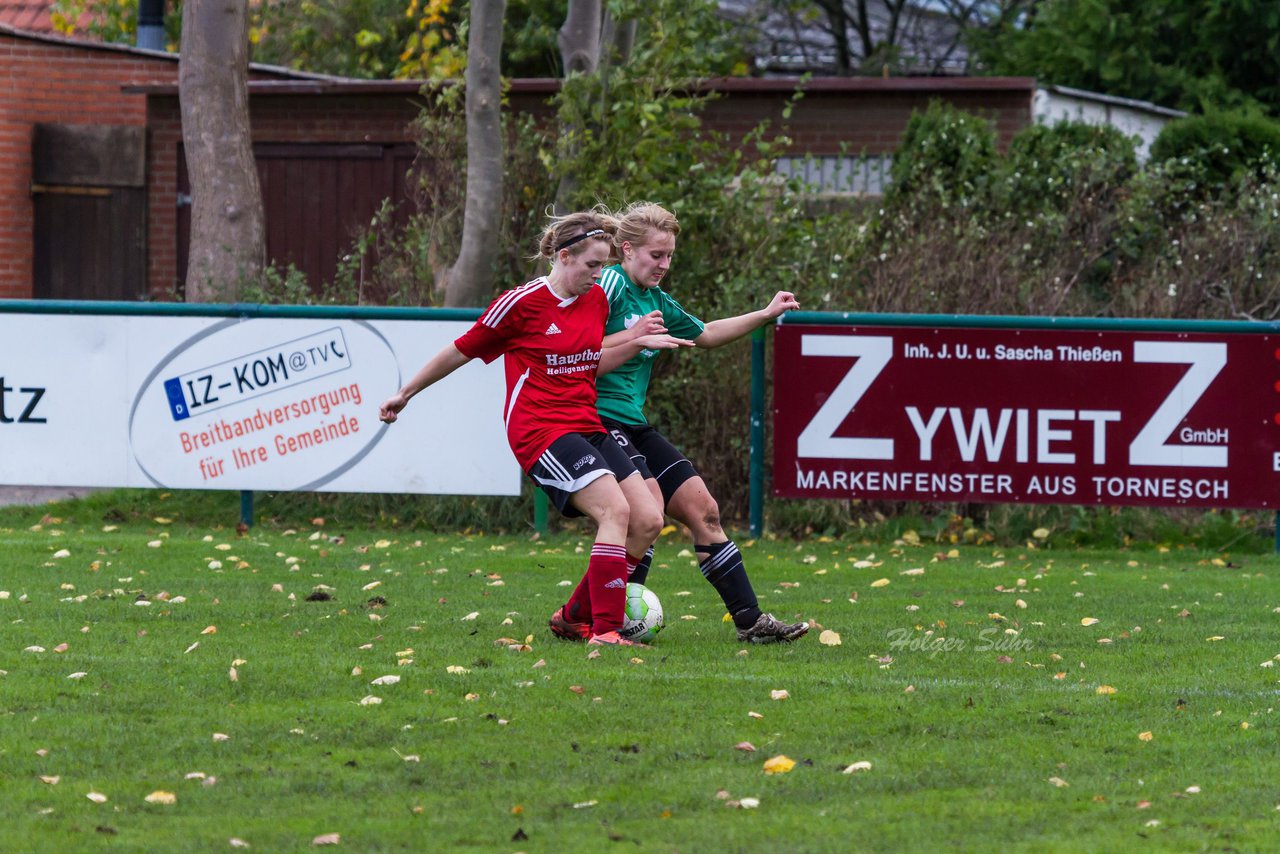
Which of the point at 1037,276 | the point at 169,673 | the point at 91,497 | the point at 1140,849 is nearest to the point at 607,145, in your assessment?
the point at 1037,276

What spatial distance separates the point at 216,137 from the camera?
14258 mm

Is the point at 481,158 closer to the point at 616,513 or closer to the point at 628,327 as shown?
the point at 628,327

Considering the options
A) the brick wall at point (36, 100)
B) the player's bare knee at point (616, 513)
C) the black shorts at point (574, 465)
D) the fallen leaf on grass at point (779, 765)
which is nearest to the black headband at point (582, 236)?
the black shorts at point (574, 465)

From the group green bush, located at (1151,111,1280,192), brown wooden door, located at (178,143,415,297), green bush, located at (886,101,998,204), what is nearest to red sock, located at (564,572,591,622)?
green bush, located at (886,101,998,204)

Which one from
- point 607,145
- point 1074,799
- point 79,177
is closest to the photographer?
point 1074,799

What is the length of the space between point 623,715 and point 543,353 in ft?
5.60

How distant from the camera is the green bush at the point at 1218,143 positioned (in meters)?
16.8

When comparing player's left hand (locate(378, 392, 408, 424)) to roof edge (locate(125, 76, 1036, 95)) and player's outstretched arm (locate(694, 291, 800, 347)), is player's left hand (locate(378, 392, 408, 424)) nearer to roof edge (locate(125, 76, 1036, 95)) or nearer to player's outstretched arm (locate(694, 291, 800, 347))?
player's outstretched arm (locate(694, 291, 800, 347))

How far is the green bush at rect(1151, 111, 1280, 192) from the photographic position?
55.3 feet

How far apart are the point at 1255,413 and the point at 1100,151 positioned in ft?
17.3

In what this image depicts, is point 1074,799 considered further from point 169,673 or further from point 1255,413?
point 1255,413

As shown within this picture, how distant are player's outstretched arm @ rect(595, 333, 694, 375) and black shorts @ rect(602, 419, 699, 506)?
0.29 metres

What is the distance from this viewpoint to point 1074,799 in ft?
15.5

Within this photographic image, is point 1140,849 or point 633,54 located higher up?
point 633,54
